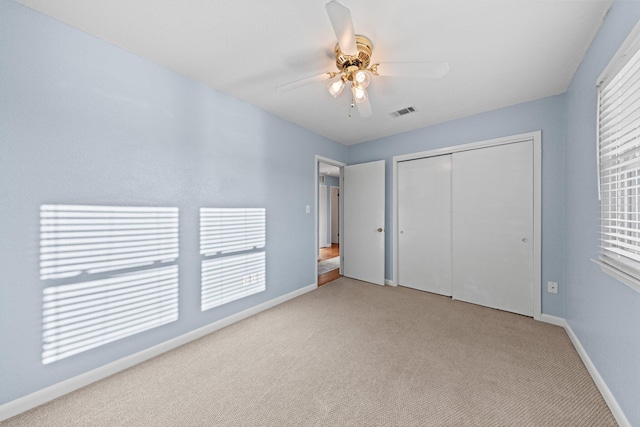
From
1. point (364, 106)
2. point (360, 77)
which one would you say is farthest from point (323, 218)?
point (360, 77)

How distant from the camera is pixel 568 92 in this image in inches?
90.8

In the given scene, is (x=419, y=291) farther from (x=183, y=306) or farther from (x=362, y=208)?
(x=183, y=306)

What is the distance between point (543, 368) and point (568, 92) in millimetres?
2523

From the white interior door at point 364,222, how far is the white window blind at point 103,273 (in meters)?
2.77

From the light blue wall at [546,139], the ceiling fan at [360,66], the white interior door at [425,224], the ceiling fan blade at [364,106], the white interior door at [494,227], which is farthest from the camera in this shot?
the white interior door at [425,224]

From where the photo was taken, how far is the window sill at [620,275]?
1.15 metres

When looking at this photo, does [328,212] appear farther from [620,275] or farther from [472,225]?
[620,275]

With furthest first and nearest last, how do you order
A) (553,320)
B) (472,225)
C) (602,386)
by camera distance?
(472,225) → (553,320) → (602,386)

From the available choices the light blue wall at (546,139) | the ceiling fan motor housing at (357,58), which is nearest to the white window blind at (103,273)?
the ceiling fan motor housing at (357,58)

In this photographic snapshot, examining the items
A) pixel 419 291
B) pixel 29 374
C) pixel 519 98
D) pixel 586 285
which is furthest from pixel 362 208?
pixel 29 374

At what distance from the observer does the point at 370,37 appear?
1.68m

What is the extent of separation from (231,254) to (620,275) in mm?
2890

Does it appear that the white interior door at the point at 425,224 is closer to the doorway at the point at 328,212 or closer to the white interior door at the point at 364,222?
the white interior door at the point at 364,222

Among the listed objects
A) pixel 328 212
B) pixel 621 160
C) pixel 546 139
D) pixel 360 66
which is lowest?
pixel 328 212
